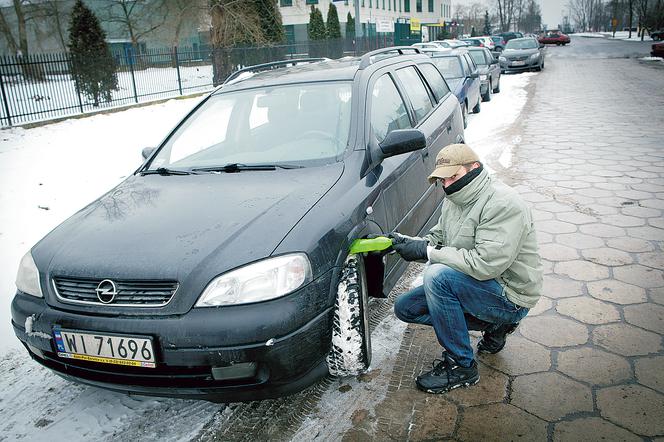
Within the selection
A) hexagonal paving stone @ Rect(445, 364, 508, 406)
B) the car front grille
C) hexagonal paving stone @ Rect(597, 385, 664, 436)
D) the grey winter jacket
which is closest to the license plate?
the car front grille

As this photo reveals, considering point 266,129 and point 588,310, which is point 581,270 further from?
point 266,129

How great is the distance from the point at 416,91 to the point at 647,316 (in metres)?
2.55

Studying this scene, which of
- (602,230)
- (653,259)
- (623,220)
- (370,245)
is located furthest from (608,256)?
(370,245)

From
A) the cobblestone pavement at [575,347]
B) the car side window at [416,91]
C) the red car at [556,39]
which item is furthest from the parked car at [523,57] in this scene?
the red car at [556,39]

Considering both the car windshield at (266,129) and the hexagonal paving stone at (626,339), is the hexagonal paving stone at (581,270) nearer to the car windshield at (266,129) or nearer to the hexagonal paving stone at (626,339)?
the hexagonal paving stone at (626,339)

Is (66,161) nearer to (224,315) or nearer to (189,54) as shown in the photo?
(224,315)

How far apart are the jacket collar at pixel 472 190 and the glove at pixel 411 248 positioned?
0.99 ft

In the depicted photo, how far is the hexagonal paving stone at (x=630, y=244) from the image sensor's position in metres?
4.27

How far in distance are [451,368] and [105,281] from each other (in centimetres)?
178

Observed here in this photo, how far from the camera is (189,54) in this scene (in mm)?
17156

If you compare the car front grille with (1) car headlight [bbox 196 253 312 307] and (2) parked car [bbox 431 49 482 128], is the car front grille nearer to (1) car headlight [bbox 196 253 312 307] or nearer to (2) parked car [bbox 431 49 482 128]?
(1) car headlight [bbox 196 253 312 307]

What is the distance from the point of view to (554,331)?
10.5ft

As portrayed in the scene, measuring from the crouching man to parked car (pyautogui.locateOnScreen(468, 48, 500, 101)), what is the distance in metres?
12.4

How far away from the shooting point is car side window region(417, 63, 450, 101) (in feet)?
16.8
